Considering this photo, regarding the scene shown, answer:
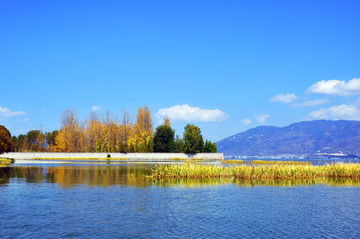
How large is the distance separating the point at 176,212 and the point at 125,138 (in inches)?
4105

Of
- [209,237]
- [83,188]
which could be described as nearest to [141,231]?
[209,237]

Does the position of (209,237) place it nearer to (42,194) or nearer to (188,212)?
(188,212)

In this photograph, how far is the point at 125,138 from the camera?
122812mm

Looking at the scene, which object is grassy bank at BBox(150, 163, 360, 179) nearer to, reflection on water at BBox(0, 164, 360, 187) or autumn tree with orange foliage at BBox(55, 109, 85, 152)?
reflection on water at BBox(0, 164, 360, 187)

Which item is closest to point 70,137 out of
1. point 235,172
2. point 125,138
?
point 125,138

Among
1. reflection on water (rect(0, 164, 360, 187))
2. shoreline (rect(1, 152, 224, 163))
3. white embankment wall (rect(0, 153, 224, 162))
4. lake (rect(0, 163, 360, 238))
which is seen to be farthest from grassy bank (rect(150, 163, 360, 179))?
white embankment wall (rect(0, 153, 224, 162))

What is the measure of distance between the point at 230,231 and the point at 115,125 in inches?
4495

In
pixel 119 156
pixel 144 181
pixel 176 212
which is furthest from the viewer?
pixel 119 156

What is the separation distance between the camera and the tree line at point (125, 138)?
104 m

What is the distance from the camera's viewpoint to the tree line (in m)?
104

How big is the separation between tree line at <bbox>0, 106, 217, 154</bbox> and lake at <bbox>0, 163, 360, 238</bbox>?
239 feet

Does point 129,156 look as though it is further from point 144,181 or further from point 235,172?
point 144,181

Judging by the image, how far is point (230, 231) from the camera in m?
16.1

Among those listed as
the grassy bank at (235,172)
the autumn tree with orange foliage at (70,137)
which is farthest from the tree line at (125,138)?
the grassy bank at (235,172)
